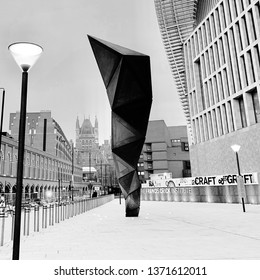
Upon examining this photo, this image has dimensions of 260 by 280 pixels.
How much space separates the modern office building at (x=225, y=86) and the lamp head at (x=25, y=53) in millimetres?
26925

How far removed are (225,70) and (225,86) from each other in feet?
7.57

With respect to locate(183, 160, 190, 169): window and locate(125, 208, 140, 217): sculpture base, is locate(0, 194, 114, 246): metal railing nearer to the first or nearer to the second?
locate(125, 208, 140, 217): sculpture base

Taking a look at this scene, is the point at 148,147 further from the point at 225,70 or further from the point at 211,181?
the point at 211,181

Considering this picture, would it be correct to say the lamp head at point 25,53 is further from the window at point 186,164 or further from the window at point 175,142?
the window at point 175,142

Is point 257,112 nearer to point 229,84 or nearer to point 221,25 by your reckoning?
point 229,84

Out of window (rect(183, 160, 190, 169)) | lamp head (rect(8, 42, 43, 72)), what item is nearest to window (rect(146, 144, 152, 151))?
window (rect(183, 160, 190, 169))

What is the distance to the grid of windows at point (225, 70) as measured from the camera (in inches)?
1161

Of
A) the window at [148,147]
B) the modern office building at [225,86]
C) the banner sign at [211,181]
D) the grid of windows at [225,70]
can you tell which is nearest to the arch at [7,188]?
the banner sign at [211,181]

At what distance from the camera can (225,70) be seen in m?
34.9

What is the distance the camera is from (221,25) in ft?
115

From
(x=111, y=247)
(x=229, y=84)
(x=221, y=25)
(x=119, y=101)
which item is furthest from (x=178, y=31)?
(x=111, y=247)

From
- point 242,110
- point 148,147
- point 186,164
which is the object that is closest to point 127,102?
point 242,110

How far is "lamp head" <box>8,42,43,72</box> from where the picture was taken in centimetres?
441
